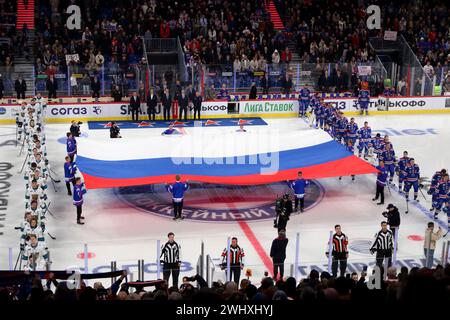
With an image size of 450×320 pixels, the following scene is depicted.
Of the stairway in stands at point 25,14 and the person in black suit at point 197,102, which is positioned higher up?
the stairway in stands at point 25,14

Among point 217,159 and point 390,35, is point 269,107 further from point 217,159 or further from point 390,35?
point 217,159

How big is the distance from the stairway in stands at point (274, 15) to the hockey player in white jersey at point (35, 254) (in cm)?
2305

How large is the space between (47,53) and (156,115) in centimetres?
476

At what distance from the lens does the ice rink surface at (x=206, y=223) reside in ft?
48.1

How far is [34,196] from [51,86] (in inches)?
525

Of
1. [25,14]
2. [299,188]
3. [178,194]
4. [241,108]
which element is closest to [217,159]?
[178,194]

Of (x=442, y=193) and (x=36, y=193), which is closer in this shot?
(x=36, y=193)

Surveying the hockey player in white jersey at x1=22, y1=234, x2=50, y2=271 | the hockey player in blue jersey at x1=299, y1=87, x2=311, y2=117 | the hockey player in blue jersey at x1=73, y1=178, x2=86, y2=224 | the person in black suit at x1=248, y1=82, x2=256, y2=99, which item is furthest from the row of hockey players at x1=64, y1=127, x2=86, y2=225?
the hockey player in blue jersey at x1=299, y1=87, x2=311, y2=117

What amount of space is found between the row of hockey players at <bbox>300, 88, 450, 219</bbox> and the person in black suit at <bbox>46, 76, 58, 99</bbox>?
30.7 ft

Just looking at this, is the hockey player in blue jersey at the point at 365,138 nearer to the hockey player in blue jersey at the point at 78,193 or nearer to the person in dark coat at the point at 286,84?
the person in dark coat at the point at 286,84

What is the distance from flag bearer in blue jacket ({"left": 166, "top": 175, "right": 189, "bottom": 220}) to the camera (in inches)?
651

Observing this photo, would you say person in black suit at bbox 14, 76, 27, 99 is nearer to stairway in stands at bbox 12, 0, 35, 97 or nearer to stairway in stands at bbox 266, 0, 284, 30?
stairway in stands at bbox 12, 0, 35, 97

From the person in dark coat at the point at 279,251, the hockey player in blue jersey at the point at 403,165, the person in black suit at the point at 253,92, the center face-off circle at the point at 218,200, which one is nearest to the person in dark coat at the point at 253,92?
the person in black suit at the point at 253,92

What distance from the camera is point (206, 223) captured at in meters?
16.8
